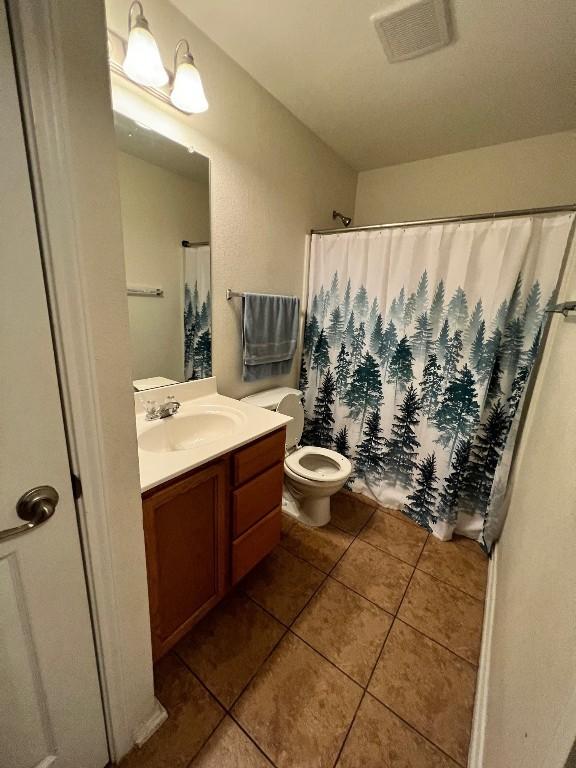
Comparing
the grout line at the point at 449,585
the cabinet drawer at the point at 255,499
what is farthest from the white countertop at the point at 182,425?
the grout line at the point at 449,585

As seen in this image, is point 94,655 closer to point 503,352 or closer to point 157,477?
point 157,477

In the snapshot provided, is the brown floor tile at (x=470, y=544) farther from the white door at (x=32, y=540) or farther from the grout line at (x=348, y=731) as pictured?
Answer: the white door at (x=32, y=540)

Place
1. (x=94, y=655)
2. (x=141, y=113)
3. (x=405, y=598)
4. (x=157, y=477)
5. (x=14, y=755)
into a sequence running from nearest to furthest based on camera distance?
(x=14, y=755) → (x=94, y=655) → (x=157, y=477) → (x=141, y=113) → (x=405, y=598)

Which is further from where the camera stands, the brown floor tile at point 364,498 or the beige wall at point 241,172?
the brown floor tile at point 364,498

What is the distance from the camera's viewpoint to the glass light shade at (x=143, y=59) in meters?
0.94

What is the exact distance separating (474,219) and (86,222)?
5.89ft

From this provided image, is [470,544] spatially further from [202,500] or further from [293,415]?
[202,500]

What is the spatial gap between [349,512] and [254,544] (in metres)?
0.88

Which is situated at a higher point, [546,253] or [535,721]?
[546,253]

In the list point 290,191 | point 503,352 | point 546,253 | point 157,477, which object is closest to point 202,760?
point 157,477

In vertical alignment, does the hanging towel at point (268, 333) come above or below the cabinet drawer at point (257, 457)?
above

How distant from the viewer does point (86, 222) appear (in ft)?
1.78

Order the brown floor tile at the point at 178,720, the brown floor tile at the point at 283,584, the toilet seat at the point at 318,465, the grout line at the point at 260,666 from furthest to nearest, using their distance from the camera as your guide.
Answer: the toilet seat at the point at 318,465
the brown floor tile at the point at 283,584
the grout line at the point at 260,666
the brown floor tile at the point at 178,720

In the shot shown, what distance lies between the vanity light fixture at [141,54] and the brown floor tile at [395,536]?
2288 mm
